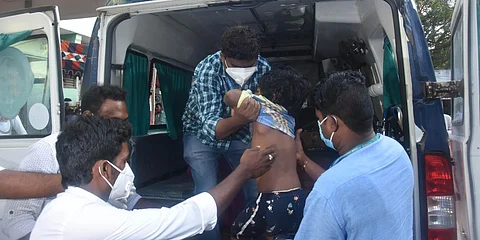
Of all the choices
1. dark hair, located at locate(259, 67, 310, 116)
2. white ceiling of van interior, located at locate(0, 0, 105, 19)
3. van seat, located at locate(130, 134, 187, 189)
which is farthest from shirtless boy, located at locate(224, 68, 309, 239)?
white ceiling of van interior, located at locate(0, 0, 105, 19)

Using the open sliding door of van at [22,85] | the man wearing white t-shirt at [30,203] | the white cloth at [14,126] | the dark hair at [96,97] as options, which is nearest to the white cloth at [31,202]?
the man wearing white t-shirt at [30,203]

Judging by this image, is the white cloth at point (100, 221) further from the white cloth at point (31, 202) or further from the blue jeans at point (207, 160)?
the blue jeans at point (207, 160)

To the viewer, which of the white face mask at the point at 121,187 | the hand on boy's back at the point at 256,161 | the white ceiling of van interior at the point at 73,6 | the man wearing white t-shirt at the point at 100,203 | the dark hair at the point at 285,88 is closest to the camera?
the man wearing white t-shirt at the point at 100,203

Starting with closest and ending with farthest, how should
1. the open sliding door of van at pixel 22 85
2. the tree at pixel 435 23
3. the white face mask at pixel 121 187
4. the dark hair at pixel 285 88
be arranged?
the white face mask at pixel 121 187 < the dark hair at pixel 285 88 < the open sliding door of van at pixel 22 85 < the tree at pixel 435 23

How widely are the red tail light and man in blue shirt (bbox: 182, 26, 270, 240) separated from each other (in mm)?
1100

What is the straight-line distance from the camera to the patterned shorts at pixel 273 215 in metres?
2.21

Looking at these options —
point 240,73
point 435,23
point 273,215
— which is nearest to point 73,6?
point 240,73

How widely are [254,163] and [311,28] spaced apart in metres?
2.97

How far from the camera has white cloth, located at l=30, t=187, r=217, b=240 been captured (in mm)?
1403

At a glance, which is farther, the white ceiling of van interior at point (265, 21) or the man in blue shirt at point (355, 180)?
the white ceiling of van interior at point (265, 21)

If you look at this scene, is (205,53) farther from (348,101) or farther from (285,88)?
(348,101)

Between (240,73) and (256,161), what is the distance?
89 cm

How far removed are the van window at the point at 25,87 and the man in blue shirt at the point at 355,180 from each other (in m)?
1.88

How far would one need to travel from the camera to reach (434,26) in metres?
13.1
